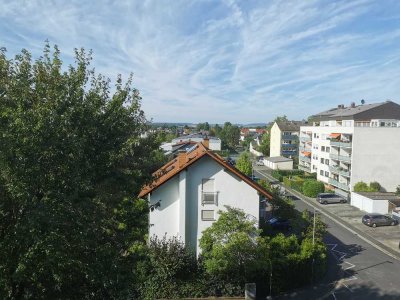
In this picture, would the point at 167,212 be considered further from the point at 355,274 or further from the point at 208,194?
the point at 355,274

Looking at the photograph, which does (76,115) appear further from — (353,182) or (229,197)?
(353,182)

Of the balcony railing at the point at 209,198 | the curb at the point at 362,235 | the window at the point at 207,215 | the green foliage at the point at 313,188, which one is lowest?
the curb at the point at 362,235

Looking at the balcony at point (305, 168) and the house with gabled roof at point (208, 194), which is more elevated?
the house with gabled roof at point (208, 194)

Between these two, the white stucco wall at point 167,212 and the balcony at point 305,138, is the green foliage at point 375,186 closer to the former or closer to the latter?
the balcony at point 305,138

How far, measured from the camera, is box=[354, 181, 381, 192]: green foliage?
49.2m

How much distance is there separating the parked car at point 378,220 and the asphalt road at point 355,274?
5.10m

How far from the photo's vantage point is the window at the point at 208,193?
2478 centimetres

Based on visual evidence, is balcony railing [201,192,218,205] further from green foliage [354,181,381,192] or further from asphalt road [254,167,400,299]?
green foliage [354,181,381,192]

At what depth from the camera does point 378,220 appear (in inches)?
1534

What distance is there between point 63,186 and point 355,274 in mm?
23173

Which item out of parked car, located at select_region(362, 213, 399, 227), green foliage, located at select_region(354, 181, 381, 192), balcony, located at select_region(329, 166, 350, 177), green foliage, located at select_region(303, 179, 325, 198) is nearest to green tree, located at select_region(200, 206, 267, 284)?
parked car, located at select_region(362, 213, 399, 227)

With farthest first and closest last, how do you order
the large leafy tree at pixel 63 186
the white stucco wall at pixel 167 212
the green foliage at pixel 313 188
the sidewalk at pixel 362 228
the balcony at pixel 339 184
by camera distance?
the green foliage at pixel 313 188
the balcony at pixel 339 184
the sidewalk at pixel 362 228
the white stucco wall at pixel 167 212
the large leafy tree at pixel 63 186

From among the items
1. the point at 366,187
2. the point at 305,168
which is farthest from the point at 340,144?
Answer: the point at 305,168

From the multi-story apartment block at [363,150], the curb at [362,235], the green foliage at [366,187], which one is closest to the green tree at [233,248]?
the curb at [362,235]
